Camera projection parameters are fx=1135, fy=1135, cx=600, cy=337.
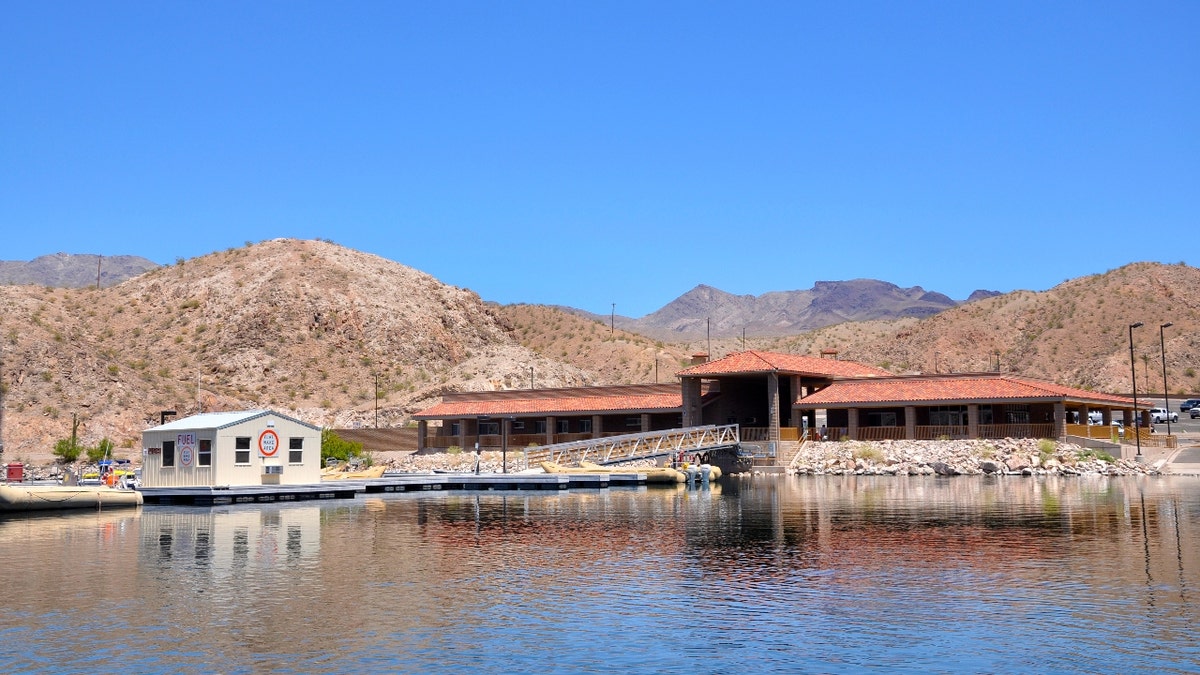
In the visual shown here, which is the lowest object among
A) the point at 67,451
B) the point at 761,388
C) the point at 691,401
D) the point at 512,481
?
the point at 512,481

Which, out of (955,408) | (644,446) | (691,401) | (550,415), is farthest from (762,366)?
(550,415)

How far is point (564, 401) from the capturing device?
3585 inches

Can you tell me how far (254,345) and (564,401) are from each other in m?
54.0

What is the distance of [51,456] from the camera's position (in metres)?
86.6

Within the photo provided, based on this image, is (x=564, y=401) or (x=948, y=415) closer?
(x=948, y=415)

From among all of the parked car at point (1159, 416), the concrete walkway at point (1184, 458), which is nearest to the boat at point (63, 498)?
the concrete walkway at point (1184, 458)

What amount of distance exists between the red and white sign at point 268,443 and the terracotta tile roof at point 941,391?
3904cm

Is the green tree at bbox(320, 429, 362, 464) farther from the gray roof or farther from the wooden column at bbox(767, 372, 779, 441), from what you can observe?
the wooden column at bbox(767, 372, 779, 441)

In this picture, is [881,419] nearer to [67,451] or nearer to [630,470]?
[630,470]

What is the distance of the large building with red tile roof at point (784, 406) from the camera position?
75.8 meters

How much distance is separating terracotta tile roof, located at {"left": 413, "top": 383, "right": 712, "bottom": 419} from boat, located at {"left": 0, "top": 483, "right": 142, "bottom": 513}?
40.9 m

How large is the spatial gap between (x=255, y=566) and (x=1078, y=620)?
1971 centimetres

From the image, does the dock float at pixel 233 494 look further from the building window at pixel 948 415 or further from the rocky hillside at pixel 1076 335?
the rocky hillside at pixel 1076 335

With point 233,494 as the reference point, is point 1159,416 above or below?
above
